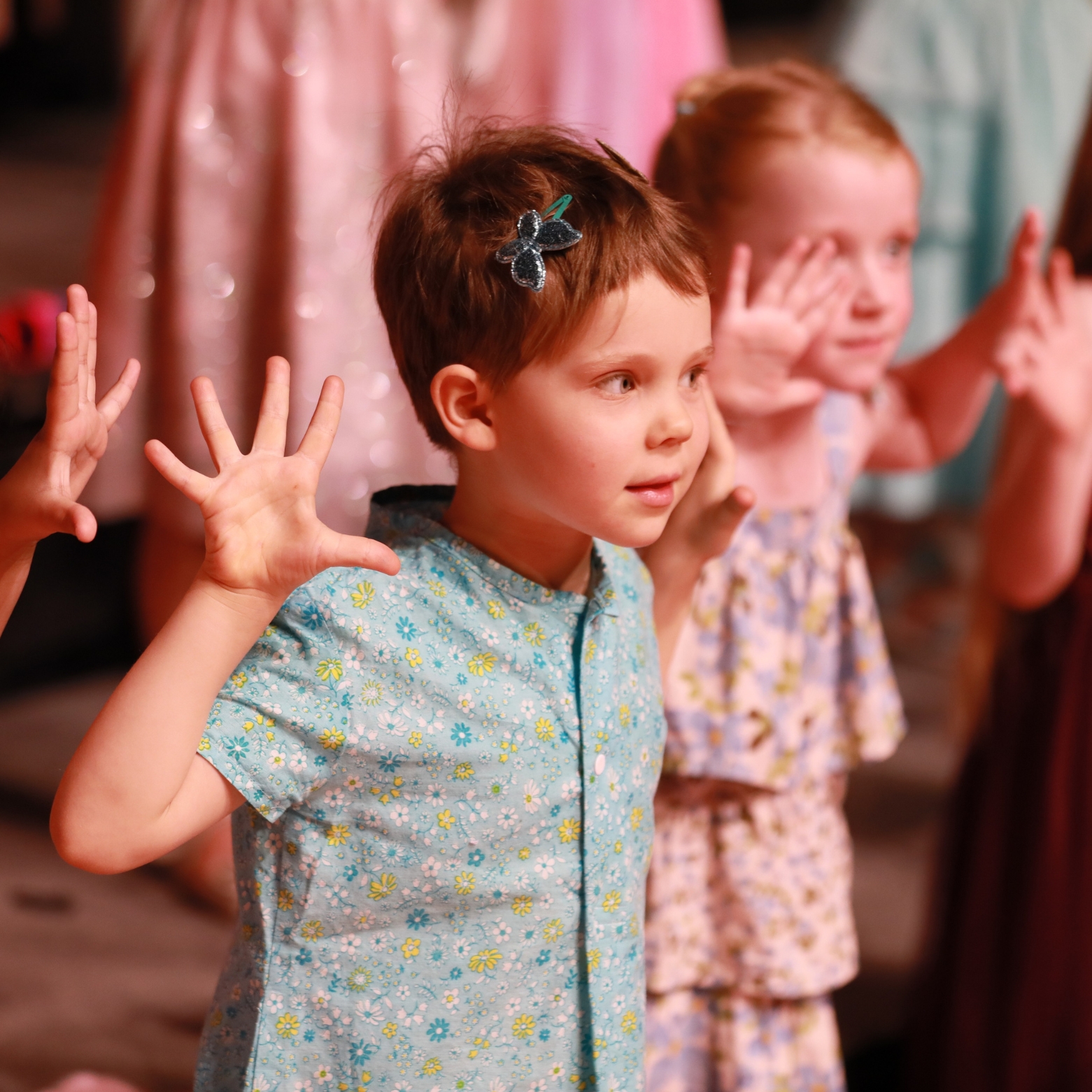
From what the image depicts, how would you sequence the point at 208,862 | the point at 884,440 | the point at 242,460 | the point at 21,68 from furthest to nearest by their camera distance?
1. the point at 21,68
2. the point at 208,862
3. the point at 884,440
4. the point at 242,460

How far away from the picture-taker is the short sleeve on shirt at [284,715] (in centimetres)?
58

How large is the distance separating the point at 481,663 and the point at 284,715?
102 millimetres

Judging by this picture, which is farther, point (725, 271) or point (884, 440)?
point (884, 440)

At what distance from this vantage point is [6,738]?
1.67 m

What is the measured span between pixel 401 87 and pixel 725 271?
27.1 inches

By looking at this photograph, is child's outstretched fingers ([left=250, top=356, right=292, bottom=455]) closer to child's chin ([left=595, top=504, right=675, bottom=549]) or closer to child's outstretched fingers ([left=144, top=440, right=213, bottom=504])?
child's outstretched fingers ([left=144, top=440, right=213, bottom=504])

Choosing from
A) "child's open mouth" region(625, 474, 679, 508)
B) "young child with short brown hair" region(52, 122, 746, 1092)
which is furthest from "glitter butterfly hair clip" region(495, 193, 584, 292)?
"child's open mouth" region(625, 474, 679, 508)

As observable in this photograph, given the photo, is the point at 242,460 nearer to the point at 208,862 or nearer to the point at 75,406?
the point at 75,406

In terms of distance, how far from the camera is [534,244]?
593mm

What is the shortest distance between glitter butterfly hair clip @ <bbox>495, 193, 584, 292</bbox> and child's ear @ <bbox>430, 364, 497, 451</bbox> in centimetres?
5

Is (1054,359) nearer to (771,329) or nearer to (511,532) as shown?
(771,329)

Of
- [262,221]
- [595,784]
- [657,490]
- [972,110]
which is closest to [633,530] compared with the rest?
[657,490]

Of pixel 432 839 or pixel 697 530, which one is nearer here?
pixel 432 839

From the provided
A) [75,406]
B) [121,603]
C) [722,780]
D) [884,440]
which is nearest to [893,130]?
[884,440]
